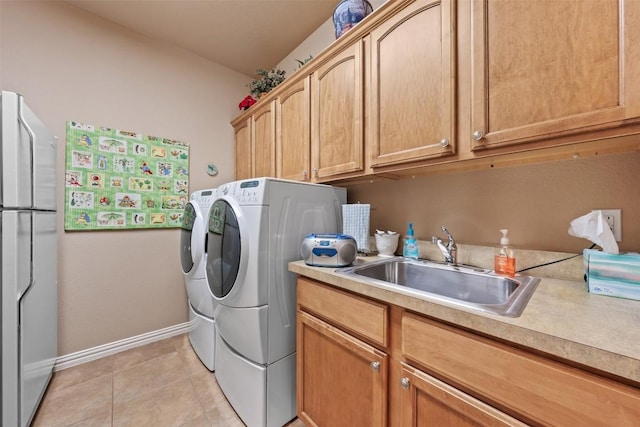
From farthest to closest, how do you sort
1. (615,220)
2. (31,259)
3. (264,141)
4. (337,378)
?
(264,141) < (31,259) < (337,378) < (615,220)

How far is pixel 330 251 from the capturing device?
124cm

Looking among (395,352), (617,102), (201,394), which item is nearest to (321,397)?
(395,352)

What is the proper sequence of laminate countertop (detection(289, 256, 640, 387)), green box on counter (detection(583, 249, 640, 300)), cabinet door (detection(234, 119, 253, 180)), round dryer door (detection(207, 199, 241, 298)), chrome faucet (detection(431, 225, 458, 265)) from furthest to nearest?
1. cabinet door (detection(234, 119, 253, 180))
2. round dryer door (detection(207, 199, 241, 298))
3. chrome faucet (detection(431, 225, 458, 265))
4. green box on counter (detection(583, 249, 640, 300))
5. laminate countertop (detection(289, 256, 640, 387))

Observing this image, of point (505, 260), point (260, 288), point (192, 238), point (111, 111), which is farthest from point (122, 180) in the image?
point (505, 260)

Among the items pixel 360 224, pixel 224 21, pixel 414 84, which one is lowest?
pixel 360 224

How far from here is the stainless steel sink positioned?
2.82ft

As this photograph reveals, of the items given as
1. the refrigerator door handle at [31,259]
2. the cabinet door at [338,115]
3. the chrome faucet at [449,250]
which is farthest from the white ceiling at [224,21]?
the chrome faucet at [449,250]

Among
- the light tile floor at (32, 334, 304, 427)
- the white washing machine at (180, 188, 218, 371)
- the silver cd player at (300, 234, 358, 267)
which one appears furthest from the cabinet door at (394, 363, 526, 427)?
the white washing machine at (180, 188, 218, 371)

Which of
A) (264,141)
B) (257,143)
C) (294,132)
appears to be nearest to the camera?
(294,132)

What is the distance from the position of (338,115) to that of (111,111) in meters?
2.04

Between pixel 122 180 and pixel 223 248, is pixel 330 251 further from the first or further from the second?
pixel 122 180

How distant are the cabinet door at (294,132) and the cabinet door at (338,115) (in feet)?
0.23

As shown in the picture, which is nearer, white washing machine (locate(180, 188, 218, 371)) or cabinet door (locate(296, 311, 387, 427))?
cabinet door (locate(296, 311, 387, 427))

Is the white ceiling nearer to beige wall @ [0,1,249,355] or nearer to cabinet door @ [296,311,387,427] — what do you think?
beige wall @ [0,1,249,355]
